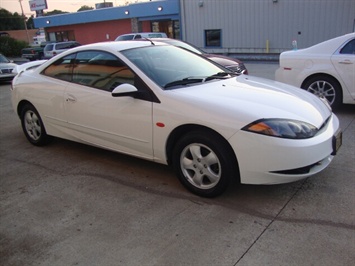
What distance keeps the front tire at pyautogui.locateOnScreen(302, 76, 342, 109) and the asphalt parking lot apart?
2298 millimetres

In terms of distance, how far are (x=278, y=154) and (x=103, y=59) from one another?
2386 mm

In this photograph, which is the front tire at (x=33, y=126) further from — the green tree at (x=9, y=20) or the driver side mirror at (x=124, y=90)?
the green tree at (x=9, y=20)

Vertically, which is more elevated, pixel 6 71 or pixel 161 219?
pixel 6 71

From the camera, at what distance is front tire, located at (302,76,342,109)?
6574 millimetres

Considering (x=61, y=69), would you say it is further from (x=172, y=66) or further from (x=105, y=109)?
(x=172, y=66)

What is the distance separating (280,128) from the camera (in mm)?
3186

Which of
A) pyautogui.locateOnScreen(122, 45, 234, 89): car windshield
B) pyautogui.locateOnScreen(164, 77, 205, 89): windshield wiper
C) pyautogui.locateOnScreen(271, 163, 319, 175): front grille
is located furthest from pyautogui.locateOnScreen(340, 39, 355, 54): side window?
pyautogui.locateOnScreen(271, 163, 319, 175): front grille

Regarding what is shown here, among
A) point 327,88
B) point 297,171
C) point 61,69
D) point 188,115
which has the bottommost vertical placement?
point 327,88

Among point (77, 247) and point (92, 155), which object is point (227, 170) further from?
point (92, 155)

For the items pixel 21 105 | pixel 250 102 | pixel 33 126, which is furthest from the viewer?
pixel 21 105

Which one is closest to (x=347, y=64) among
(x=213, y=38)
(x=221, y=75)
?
(x=221, y=75)

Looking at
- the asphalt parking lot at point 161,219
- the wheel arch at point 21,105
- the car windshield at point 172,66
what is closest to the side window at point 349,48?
the asphalt parking lot at point 161,219

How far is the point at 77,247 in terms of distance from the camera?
292 cm

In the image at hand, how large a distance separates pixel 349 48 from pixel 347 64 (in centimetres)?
33
